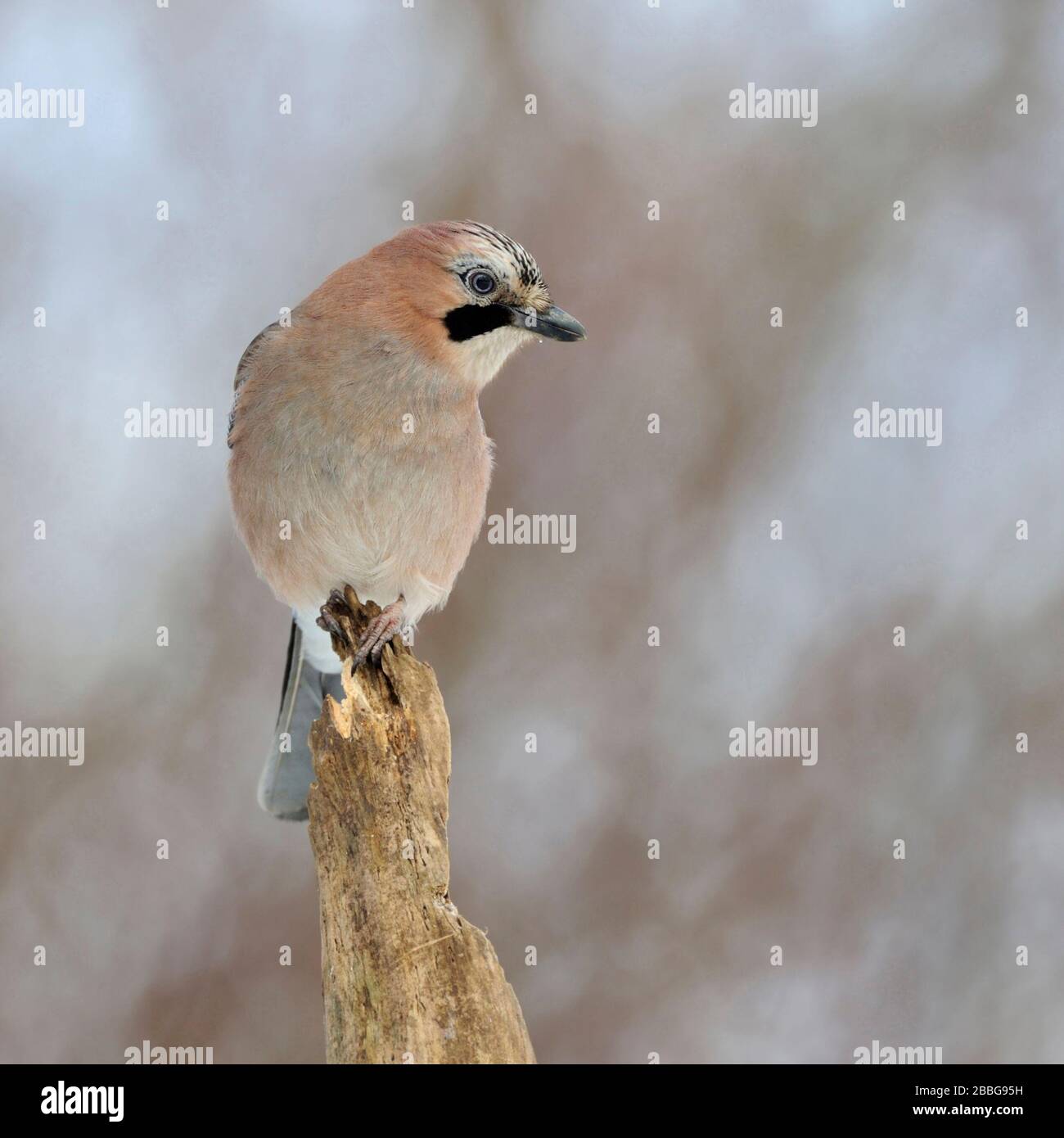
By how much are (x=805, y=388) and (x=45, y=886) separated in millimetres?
3706

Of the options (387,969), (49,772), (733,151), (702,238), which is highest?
(733,151)

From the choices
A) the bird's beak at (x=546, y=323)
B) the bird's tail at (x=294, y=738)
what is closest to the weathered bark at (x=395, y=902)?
the bird's tail at (x=294, y=738)

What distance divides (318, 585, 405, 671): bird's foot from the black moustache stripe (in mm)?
829

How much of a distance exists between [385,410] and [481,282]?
466mm

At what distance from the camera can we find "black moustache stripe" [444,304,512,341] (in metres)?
3.68

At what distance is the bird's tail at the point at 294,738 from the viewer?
4199 millimetres

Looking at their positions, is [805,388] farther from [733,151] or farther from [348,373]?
[348,373]

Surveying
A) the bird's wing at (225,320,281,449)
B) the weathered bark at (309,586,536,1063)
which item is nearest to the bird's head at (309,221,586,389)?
the bird's wing at (225,320,281,449)

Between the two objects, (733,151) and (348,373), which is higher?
(733,151)

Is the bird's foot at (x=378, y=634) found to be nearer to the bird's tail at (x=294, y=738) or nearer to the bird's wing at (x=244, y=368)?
the bird's tail at (x=294, y=738)

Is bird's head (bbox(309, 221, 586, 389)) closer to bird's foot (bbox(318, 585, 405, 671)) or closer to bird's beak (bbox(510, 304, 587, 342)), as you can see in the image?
bird's beak (bbox(510, 304, 587, 342))

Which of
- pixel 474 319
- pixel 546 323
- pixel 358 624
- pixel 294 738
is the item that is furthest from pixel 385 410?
pixel 294 738

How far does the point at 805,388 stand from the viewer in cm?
539

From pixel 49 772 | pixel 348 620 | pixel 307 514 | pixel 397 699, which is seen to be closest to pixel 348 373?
pixel 307 514
